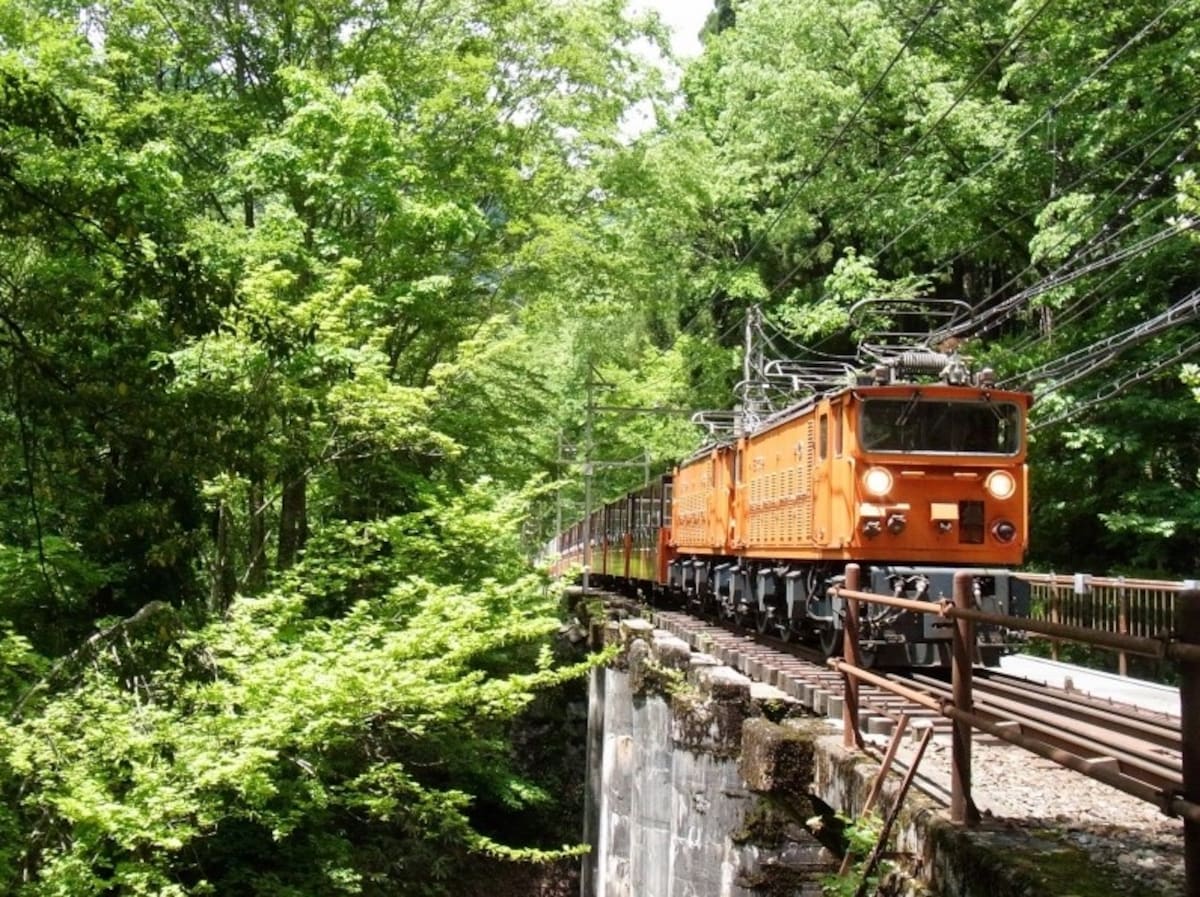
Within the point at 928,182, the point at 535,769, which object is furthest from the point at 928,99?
the point at 535,769

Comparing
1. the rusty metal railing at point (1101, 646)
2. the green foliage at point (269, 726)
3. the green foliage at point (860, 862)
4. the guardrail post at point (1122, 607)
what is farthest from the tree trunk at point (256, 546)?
the green foliage at point (860, 862)

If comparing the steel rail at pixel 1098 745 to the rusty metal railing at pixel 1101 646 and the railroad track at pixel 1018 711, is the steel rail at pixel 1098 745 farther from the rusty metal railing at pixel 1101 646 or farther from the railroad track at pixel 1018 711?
the rusty metal railing at pixel 1101 646

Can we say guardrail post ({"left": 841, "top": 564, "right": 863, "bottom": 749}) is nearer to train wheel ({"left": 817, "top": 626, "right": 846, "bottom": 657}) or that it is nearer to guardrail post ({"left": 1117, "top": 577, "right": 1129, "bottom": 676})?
train wheel ({"left": 817, "top": 626, "right": 846, "bottom": 657})

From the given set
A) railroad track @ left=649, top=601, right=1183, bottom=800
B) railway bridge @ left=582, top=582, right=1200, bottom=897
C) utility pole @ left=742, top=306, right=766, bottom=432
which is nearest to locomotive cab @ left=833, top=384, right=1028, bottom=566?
railroad track @ left=649, top=601, right=1183, bottom=800

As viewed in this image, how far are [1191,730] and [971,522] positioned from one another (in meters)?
7.74

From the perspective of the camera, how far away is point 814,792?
6270 mm

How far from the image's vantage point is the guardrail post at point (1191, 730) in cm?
287

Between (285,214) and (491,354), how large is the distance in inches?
130

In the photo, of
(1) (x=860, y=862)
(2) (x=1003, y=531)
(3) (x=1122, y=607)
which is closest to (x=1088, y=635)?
(1) (x=860, y=862)

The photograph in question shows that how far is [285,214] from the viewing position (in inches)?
585

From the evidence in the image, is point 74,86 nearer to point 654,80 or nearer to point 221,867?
point 221,867

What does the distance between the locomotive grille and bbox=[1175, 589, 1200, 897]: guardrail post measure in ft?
25.0

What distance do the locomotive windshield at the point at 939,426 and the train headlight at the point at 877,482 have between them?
0.23 metres

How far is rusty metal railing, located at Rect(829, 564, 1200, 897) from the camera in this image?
2877 mm
